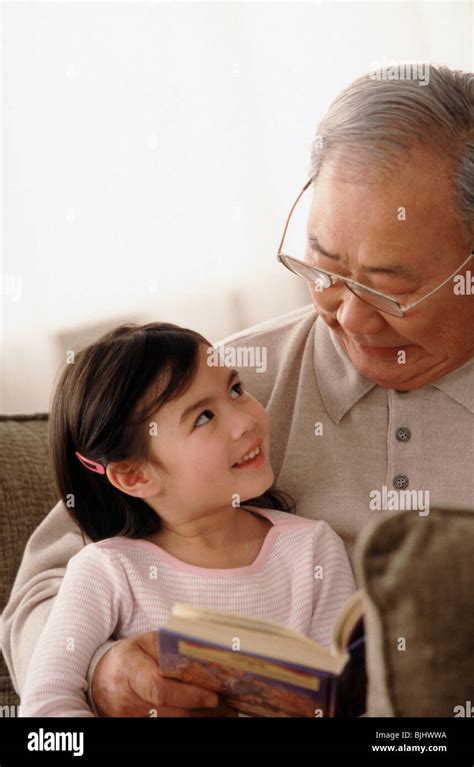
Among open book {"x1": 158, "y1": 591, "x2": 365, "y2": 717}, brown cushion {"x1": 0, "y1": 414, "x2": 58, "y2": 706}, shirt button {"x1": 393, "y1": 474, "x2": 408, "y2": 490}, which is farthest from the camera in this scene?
brown cushion {"x1": 0, "y1": 414, "x2": 58, "y2": 706}

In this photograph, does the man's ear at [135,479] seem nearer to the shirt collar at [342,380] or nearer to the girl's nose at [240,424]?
the girl's nose at [240,424]

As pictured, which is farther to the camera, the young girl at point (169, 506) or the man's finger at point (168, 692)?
the young girl at point (169, 506)

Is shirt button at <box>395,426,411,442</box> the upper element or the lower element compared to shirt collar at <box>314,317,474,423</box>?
lower

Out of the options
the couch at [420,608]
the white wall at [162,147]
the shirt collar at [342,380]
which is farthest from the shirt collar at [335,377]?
the white wall at [162,147]

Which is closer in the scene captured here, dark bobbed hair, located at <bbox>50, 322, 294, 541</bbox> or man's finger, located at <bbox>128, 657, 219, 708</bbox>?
man's finger, located at <bbox>128, 657, 219, 708</bbox>

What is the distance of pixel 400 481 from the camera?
4.82 ft

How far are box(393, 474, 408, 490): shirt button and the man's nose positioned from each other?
22cm

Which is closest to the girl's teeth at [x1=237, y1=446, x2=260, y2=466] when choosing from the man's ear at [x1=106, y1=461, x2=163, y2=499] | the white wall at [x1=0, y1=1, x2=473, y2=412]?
the man's ear at [x1=106, y1=461, x2=163, y2=499]

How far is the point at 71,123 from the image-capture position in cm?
296

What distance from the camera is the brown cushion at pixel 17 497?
5.83ft

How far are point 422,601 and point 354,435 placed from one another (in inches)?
25.8

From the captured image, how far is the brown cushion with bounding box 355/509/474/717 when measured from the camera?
906 mm

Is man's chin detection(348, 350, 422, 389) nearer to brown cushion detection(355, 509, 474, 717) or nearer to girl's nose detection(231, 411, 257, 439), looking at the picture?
girl's nose detection(231, 411, 257, 439)

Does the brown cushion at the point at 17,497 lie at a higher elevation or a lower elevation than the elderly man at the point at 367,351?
lower
